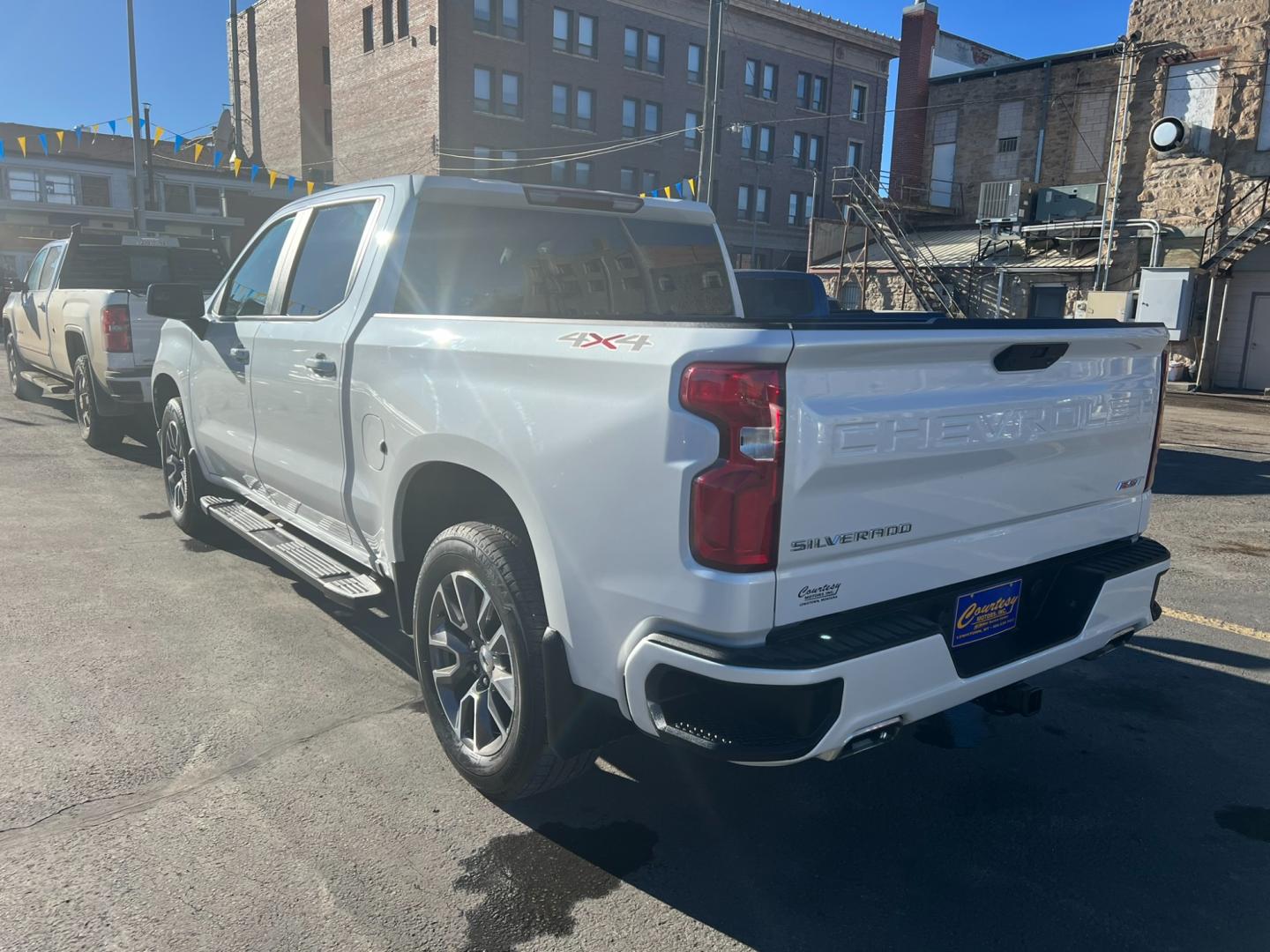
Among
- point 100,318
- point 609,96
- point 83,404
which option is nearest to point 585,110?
point 609,96

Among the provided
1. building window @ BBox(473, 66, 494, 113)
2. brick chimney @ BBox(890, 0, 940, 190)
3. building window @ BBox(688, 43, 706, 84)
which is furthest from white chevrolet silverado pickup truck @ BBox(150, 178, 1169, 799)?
building window @ BBox(688, 43, 706, 84)

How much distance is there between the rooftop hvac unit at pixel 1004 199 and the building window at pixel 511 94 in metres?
18.8

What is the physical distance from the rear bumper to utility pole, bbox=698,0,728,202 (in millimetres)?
11856

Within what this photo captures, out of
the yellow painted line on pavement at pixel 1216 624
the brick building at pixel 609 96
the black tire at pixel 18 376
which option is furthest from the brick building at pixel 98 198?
the yellow painted line on pavement at pixel 1216 624

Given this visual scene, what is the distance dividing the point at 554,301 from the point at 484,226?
440 mm

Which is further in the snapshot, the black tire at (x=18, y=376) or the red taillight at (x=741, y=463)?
the black tire at (x=18, y=376)

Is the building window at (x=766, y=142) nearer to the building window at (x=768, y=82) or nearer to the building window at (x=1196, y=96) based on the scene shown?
the building window at (x=768, y=82)

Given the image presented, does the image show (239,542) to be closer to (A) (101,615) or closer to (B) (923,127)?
(A) (101,615)

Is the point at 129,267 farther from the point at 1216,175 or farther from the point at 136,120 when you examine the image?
the point at 1216,175

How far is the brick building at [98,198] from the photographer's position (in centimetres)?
4497

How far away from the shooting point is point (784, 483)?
2.33 m

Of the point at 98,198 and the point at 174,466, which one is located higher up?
the point at 98,198

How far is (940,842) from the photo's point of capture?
312 centimetres

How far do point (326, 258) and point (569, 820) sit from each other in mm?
2732
